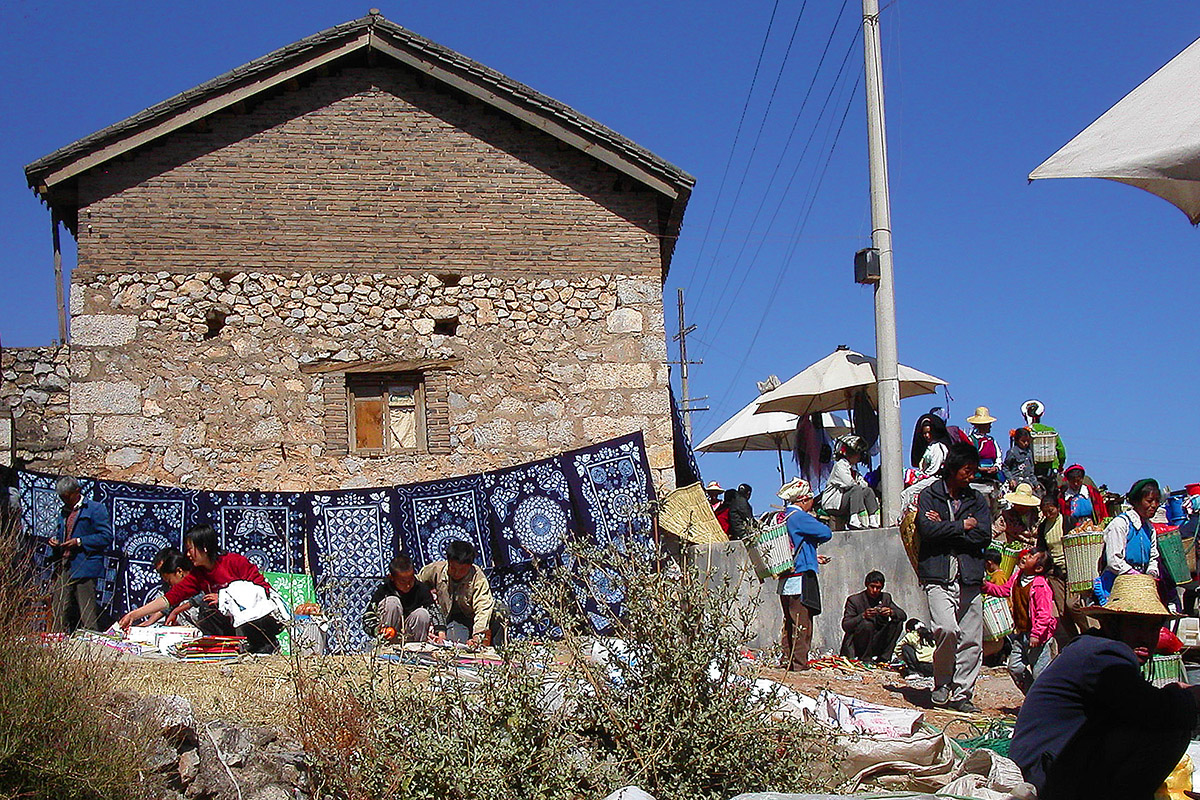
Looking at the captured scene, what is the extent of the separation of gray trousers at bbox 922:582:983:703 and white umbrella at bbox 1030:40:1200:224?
181 inches

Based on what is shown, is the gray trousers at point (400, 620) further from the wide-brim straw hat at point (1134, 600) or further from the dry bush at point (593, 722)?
the wide-brim straw hat at point (1134, 600)

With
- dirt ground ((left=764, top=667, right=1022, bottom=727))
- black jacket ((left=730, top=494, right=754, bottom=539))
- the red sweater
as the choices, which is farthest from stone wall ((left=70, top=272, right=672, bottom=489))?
dirt ground ((left=764, top=667, right=1022, bottom=727))

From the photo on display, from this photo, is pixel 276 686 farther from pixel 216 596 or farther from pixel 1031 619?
pixel 1031 619

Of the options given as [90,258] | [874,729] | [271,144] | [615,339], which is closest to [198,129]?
[271,144]

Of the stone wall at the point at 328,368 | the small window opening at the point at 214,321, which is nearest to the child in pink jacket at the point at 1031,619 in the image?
the stone wall at the point at 328,368

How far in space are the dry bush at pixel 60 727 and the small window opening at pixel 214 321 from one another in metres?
7.08

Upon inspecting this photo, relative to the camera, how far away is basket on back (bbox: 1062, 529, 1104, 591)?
8.70m

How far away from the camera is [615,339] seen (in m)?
13.3

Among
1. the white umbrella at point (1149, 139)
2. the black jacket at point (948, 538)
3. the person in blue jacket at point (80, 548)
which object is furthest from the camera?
the person in blue jacket at point (80, 548)

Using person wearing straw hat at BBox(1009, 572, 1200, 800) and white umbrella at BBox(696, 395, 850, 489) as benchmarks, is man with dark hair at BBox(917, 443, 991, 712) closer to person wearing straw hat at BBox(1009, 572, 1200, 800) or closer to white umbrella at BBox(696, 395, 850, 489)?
person wearing straw hat at BBox(1009, 572, 1200, 800)

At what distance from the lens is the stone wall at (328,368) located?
12461 mm

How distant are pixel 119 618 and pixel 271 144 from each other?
17.7ft

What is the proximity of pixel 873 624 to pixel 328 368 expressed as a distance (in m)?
6.30

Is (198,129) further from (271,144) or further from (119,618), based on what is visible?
(119,618)
